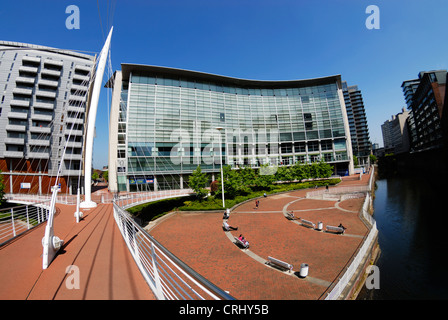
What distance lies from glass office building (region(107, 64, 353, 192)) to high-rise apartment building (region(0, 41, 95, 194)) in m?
9.85

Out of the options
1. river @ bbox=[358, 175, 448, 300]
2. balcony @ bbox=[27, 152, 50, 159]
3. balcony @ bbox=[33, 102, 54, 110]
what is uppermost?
balcony @ bbox=[33, 102, 54, 110]

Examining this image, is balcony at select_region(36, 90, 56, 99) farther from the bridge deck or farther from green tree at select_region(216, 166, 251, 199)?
the bridge deck

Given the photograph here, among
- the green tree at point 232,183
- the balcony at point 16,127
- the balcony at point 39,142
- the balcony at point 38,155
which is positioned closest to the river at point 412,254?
the green tree at point 232,183

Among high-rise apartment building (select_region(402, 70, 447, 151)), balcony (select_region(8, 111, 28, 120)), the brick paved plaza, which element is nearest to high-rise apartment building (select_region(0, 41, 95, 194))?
balcony (select_region(8, 111, 28, 120))

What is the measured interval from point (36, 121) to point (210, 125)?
3926cm

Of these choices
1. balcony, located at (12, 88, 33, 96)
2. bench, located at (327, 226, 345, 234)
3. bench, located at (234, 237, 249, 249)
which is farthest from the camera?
balcony, located at (12, 88, 33, 96)

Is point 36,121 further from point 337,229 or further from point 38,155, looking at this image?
point 337,229

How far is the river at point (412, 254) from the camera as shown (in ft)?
31.0

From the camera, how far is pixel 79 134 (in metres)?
42.3

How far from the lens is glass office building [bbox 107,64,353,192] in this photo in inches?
1521

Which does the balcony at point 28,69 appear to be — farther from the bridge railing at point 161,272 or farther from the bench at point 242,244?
the bench at point 242,244

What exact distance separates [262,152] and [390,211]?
3071 cm
